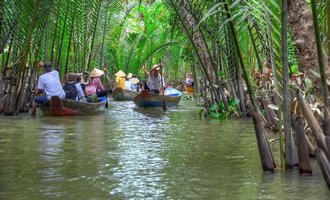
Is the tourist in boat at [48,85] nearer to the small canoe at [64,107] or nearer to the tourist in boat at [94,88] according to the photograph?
the small canoe at [64,107]

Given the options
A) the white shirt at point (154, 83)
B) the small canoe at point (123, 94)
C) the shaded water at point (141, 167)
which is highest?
the white shirt at point (154, 83)

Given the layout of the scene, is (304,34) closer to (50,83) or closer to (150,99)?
(50,83)

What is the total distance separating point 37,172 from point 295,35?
3.03 meters

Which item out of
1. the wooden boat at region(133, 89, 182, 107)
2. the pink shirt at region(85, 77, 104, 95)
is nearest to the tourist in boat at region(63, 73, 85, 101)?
the pink shirt at region(85, 77, 104, 95)

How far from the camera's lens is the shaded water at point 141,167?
4590mm

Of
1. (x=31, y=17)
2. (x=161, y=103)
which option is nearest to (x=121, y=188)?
(x=31, y=17)

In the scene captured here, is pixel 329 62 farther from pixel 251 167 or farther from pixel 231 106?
pixel 231 106

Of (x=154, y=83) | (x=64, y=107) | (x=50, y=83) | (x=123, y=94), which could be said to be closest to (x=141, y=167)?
(x=50, y=83)

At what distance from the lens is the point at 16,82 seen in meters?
12.9

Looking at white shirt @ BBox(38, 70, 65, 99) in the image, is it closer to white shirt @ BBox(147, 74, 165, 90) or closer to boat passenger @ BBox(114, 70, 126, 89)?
white shirt @ BBox(147, 74, 165, 90)

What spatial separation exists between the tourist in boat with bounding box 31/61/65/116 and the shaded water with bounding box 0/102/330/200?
12.0 feet

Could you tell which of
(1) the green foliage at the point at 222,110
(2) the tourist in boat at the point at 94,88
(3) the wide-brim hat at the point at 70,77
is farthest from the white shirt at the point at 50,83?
(1) the green foliage at the point at 222,110

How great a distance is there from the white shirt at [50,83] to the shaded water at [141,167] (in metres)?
3.65

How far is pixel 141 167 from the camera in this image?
585 centimetres
